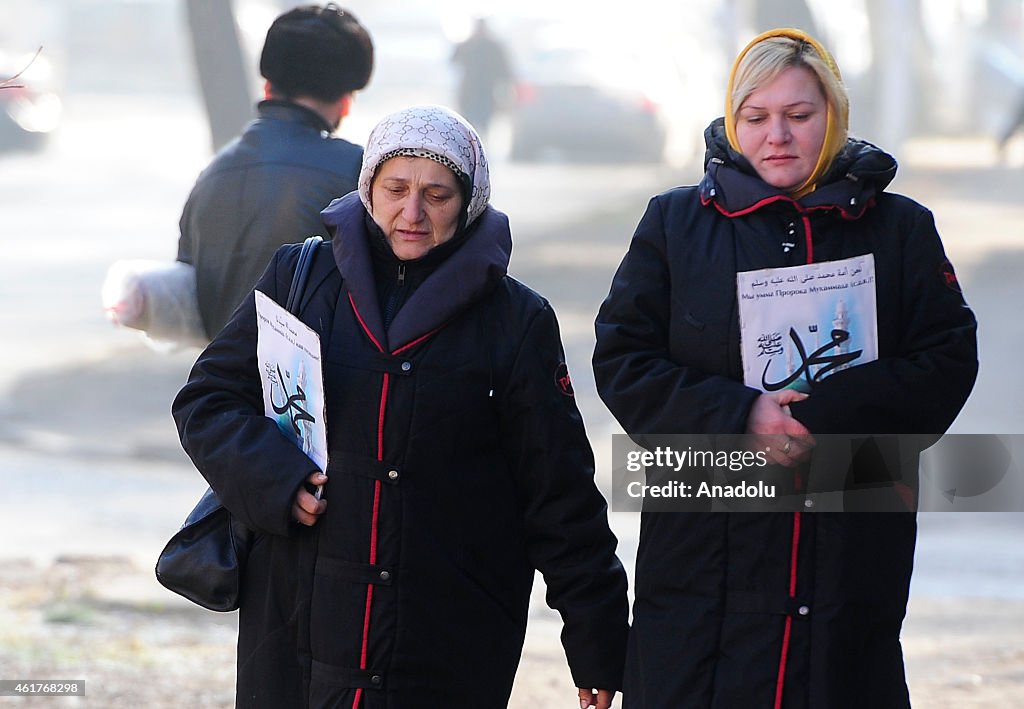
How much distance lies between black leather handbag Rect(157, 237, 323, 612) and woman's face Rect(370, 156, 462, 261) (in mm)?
210

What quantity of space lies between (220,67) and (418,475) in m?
7.53

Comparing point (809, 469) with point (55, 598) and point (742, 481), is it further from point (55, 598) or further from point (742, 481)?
point (55, 598)

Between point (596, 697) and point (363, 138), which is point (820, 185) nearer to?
point (596, 697)

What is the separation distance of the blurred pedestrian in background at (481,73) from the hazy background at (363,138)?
0.82m

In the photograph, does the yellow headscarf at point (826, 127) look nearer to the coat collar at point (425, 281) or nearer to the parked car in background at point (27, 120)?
the coat collar at point (425, 281)

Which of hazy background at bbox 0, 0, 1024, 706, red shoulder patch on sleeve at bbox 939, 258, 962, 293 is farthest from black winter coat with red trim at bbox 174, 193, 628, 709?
hazy background at bbox 0, 0, 1024, 706

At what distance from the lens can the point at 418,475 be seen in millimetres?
2934

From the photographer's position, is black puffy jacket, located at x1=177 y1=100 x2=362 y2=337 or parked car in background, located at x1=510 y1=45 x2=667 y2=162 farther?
parked car in background, located at x1=510 y1=45 x2=667 y2=162

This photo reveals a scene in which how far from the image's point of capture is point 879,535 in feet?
9.62

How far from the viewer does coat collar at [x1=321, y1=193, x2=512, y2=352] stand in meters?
2.94

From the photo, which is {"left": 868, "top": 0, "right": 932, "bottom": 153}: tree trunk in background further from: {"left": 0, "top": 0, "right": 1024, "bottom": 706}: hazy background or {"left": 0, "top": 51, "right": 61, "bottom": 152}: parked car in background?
{"left": 0, "top": 51, "right": 61, "bottom": 152}: parked car in background

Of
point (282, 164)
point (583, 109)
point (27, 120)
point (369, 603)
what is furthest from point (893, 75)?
point (369, 603)

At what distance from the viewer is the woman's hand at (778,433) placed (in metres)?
2.86

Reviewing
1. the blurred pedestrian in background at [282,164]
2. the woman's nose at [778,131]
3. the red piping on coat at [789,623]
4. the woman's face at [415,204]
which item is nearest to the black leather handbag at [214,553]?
the woman's face at [415,204]
